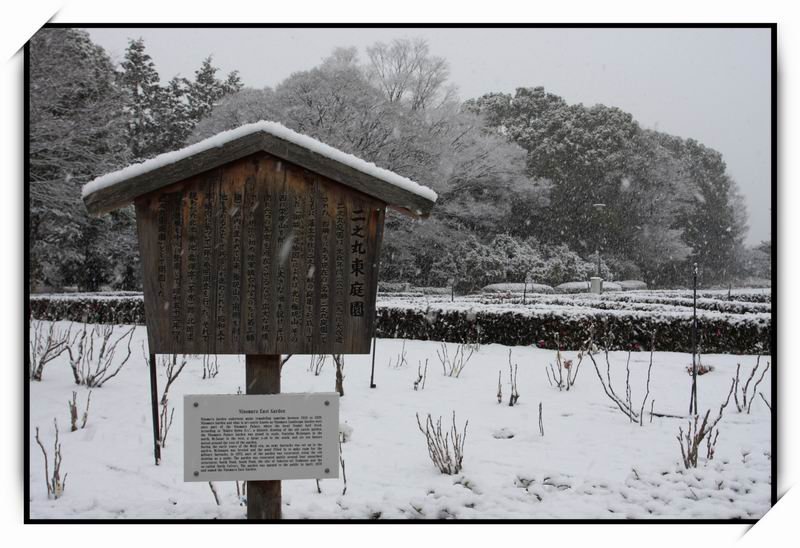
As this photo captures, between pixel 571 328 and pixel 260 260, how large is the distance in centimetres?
475

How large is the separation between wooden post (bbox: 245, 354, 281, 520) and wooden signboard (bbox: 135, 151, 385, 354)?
0.33 feet

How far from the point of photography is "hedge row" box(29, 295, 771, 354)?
595 centimetres

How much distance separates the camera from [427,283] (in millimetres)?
15500

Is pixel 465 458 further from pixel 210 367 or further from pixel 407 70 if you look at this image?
pixel 407 70

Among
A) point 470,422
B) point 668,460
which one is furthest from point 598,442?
point 470,422

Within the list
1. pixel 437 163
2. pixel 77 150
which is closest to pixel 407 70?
pixel 437 163

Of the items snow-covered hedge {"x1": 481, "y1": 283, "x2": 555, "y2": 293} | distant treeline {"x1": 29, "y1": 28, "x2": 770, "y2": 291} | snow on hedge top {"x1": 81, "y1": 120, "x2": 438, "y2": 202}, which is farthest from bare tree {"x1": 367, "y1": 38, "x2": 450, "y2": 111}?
snow on hedge top {"x1": 81, "y1": 120, "x2": 438, "y2": 202}

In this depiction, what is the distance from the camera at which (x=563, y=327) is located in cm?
643

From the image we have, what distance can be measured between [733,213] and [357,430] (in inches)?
708

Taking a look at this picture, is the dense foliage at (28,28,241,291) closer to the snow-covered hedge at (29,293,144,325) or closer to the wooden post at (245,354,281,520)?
the snow-covered hedge at (29,293,144,325)

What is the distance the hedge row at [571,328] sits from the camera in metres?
5.95

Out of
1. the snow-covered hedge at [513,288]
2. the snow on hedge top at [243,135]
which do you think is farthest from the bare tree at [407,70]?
the snow on hedge top at [243,135]

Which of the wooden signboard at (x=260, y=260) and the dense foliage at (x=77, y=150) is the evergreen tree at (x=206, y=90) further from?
the wooden signboard at (x=260, y=260)

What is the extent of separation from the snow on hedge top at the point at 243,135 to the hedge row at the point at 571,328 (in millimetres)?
4140
